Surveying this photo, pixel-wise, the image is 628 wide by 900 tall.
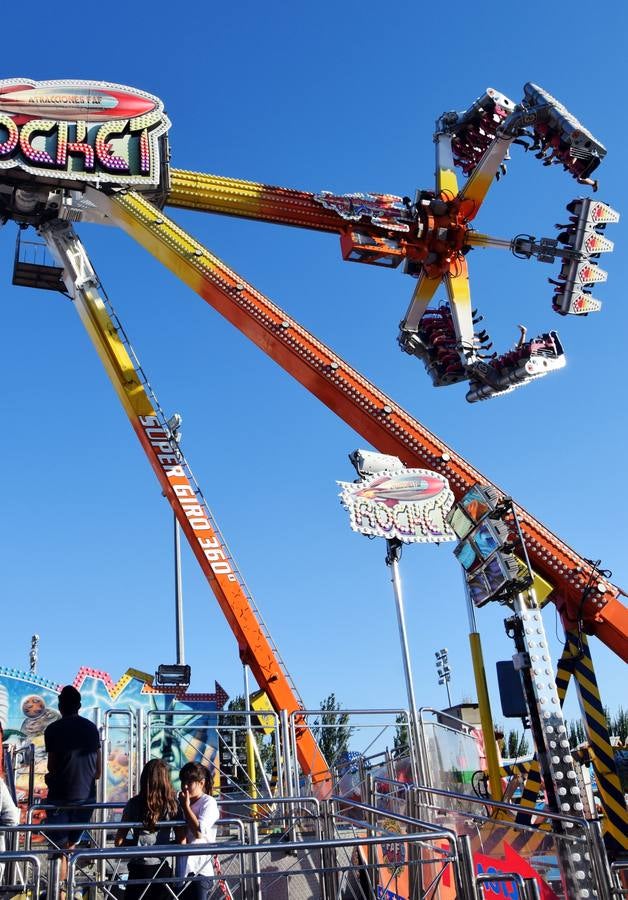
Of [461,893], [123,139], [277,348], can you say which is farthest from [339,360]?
[461,893]

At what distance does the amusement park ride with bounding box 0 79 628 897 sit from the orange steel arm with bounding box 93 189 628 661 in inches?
1.3

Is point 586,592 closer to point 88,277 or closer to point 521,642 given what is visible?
point 521,642

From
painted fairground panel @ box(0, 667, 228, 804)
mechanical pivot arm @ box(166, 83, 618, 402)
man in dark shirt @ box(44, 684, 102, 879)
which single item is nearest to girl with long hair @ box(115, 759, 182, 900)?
man in dark shirt @ box(44, 684, 102, 879)

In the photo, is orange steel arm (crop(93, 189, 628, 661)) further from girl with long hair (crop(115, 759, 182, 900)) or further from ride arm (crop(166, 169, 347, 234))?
girl with long hair (crop(115, 759, 182, 900))

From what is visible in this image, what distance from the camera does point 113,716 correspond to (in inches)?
738

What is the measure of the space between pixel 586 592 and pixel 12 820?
9.89 m

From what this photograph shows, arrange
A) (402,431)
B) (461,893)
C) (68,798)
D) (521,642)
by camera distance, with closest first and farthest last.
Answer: (461,893), (68,798), (521,642), (402,431)

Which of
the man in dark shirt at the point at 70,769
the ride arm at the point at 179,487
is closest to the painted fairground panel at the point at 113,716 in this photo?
the ride arm at the point at 179,487

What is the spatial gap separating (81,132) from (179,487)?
7659 mm

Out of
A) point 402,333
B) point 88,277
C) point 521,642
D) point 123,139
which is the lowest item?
point 521,642

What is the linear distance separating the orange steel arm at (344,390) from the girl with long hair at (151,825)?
947 centimetres

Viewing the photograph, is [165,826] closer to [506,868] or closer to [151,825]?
[151,825]

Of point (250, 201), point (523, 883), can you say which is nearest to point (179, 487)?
point (250, 201)

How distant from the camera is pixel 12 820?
21.7 feet
